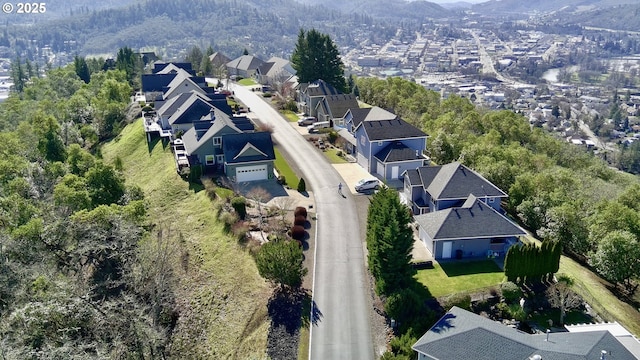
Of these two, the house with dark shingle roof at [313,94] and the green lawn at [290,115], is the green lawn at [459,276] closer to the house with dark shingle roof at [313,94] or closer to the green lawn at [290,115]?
the house with dark shingle roof at [313,94]

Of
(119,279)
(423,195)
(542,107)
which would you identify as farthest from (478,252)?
(542,107)

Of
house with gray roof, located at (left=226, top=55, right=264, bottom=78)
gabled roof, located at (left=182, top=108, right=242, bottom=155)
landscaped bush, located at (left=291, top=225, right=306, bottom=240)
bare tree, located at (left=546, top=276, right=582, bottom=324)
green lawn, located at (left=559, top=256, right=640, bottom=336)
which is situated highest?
house with gray roof, located at (left=226, top=55, right=264, bottom=78)

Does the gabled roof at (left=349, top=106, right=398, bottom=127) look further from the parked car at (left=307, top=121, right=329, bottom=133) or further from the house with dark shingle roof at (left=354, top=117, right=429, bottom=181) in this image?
the parked car at (left=307, top=121, right=329, bottom=133)

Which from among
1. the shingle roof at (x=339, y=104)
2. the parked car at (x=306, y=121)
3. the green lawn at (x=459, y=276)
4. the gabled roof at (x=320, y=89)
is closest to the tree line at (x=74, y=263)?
the green lawn at (x=459, y=276)

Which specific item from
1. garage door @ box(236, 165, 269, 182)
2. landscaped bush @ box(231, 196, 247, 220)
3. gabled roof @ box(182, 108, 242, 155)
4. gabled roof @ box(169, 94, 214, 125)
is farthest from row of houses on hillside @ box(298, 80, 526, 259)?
gabled roof @ box(169, 94, 214, 125)

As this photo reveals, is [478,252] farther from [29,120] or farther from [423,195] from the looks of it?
[29,120]
